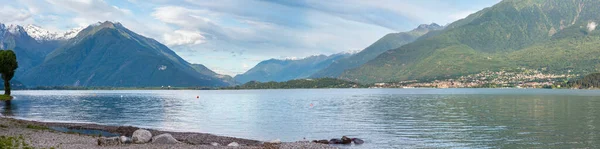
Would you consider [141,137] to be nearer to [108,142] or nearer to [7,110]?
[108,142]

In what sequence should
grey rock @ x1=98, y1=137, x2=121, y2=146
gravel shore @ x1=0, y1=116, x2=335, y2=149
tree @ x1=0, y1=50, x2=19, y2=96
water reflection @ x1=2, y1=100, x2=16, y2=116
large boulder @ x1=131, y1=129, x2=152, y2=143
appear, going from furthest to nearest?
tree @ x1=0, y1=50, x2=19, y2=96, water reflection @ x1=2, y1=100, x2=16, y2=116, large boulder @ x1=131, y1=129, x2=152, y2=143, grey rock @ x1=98, y1=137, x2=121, y2=146, gravel shore @ x1=0, y1=116, x2=335, y2=149

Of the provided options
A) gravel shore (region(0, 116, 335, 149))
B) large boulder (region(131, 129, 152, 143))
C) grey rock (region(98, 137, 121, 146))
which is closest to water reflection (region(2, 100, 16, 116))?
gravel shore (region(0, 116, 335, 149))

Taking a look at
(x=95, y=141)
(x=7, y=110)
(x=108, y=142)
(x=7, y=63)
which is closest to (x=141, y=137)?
(x=108, y=142)

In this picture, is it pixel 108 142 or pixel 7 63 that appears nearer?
pixel 108 142

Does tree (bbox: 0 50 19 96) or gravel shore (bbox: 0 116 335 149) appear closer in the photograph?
gravel shore (bbox: 0 116 335 149)

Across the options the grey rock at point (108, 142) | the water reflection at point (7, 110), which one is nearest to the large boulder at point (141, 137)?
the grey rock at point (108, 142)

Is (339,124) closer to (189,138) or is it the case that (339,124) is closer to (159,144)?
(189,138)

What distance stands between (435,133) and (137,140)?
39241 millimetres

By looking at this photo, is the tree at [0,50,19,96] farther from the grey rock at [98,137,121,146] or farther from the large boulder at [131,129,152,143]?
the grey rock at [98,137,121,146]

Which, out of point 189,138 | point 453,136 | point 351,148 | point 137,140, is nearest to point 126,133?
point 189,138

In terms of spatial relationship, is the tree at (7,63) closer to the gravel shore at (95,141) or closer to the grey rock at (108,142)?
the gravel shore at (95,141)

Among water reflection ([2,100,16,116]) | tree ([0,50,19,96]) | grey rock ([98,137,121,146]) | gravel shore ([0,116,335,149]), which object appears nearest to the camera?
gravel shore ([0,116,335,149])

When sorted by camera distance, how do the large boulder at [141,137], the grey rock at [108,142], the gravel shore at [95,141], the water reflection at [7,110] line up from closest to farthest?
1. the gravel shore at [95,141]
2. the grey rock at [108,142]
3. the large boulder at [141,137]
4. the water reflection at [7,110]

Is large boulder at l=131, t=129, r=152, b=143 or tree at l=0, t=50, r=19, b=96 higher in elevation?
tree at l=0, t=50, r=19, b=96
